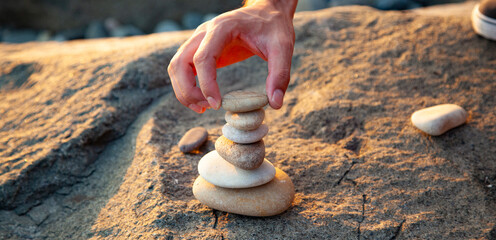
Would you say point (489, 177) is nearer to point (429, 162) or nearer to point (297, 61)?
point (429, 162)

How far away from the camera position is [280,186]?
5.66ft

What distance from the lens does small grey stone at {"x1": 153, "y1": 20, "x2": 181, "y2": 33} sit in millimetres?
6305

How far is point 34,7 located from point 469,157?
24.5 ft

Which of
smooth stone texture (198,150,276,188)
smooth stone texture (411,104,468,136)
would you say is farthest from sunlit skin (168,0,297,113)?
smooth stone texture (411,104,468,136)

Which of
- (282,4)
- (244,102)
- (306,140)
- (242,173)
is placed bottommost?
(306,140)

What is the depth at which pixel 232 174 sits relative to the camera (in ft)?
5.52

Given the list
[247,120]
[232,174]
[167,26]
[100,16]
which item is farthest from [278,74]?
[100,16]

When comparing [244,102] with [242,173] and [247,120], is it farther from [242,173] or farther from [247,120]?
[242,173]

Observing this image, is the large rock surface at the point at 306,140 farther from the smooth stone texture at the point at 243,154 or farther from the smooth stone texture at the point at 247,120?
the smooth stone texture at the point at 247,120

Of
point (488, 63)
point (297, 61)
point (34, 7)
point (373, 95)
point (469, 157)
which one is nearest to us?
point (469, 157)

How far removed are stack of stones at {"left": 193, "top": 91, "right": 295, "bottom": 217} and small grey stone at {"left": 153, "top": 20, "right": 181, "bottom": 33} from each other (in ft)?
16.2

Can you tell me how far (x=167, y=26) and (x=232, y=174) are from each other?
203 inches

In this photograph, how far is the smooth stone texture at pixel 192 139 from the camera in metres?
2.18

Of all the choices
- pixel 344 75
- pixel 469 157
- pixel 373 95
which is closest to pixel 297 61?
pixel 344 75
